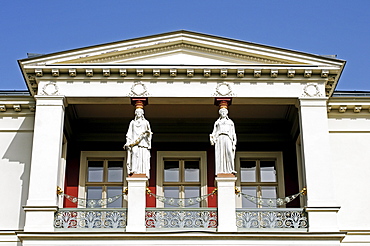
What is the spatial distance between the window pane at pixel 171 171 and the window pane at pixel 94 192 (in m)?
1.90

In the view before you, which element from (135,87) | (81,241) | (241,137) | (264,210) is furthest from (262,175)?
(81,241)

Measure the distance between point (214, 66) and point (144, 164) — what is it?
3.16 m

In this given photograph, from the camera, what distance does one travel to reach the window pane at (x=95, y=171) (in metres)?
20.6

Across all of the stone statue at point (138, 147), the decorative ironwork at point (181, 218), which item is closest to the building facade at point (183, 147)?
the decorative ironwork at point (181, 218)

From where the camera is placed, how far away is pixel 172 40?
1891 cm

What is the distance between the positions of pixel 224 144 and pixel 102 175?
445 centimetres

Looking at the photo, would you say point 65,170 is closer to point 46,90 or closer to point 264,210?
point 46,90

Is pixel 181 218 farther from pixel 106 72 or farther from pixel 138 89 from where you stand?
pixel 106 72

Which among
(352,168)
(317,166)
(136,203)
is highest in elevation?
(352,168)

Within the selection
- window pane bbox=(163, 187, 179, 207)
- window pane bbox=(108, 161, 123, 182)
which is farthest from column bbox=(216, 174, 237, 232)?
window pane bbox=(108, 161, 123, 182)

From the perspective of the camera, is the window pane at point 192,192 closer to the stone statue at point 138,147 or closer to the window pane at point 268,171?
the window pane at point 268,171

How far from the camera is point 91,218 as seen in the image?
56.9ft

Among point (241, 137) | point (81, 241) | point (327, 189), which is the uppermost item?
point (241, 137)

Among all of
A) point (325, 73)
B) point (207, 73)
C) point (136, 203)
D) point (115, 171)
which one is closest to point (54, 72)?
point (115, 171)
